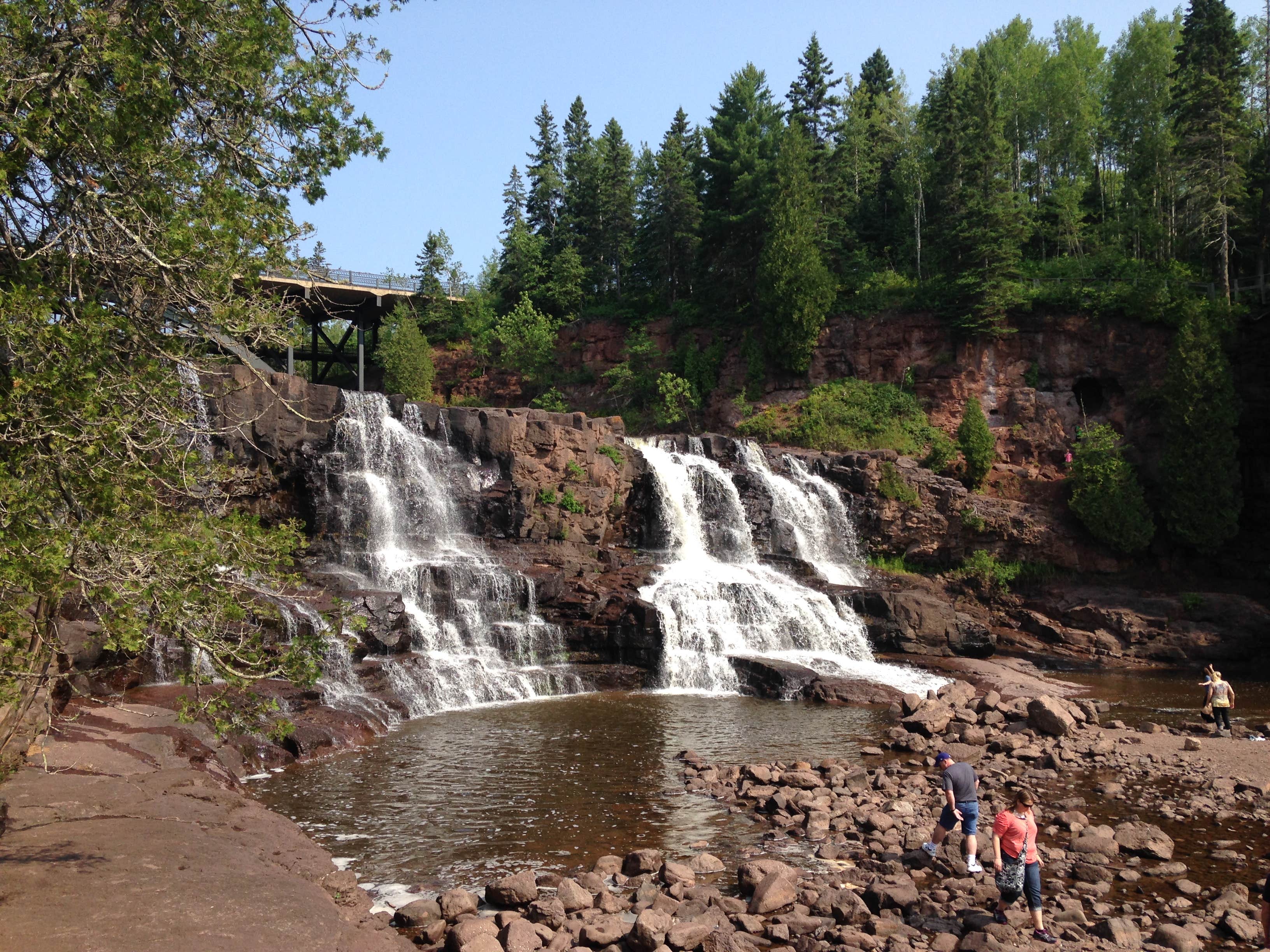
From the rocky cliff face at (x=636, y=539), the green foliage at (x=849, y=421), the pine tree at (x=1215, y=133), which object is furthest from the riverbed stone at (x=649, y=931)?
the pine tree at (x=1215, y=133)

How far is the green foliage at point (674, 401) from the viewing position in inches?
1652

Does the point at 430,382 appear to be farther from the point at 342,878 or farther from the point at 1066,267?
the point at 342,878

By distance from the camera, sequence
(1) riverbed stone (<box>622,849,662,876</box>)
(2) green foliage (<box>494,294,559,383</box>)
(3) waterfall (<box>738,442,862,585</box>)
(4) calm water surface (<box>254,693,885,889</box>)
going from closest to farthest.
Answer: (1) riverbed stone (<box>622,849,662,876</box>) → (4) calm water surface (<box>254,693,885,889</box>) → (3) waterfall (<box>738,442,862,585</box>) → (2) green foliage (<box>494,294,559,383</box>)

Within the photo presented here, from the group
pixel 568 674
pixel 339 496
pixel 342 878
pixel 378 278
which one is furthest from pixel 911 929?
pixel 378 278

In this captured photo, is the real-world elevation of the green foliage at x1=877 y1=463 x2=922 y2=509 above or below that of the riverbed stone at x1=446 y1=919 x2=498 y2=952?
above

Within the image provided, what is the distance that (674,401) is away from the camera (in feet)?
139

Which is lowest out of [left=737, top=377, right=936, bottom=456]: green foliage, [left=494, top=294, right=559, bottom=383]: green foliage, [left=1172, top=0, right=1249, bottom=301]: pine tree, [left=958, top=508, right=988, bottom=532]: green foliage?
[left=958, top=508, right=988, bottom=532]: green foliage

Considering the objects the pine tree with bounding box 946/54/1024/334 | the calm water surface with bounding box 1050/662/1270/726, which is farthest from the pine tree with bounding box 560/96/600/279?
the calm water surface with bounding box 1050/662/1270/726

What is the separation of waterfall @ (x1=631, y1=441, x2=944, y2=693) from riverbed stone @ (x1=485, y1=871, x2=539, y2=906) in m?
13.7

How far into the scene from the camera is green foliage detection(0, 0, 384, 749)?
20.4ft

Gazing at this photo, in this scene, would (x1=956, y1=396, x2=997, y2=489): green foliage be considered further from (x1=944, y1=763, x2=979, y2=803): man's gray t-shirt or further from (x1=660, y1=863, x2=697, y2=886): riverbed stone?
(x1=660, y1=863, x2=697, y2=886): riverbed stone

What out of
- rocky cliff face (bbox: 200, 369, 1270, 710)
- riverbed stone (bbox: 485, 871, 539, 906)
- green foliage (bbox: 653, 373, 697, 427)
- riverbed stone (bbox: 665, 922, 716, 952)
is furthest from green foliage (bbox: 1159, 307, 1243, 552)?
riverbed stone (bbox: 485, 871, 539, 906)

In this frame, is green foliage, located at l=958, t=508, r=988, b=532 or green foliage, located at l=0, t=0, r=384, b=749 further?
green foliage, located at l=958, t=508, r=988, b=532

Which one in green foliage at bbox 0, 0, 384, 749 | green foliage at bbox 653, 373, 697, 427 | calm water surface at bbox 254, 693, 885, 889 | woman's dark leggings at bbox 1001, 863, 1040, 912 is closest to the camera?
green foliage at bbox 0, 0, 384, 749
